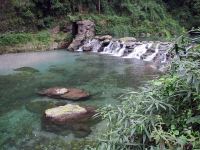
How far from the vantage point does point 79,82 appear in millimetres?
12320

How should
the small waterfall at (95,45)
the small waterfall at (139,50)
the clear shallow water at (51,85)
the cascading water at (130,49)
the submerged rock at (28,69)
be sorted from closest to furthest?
1. the clear shallow water at (51,85)
2. the submerged rock at (28,69)
3. the cascading water at (130,49)
4. the small waterfall at (139,50)
5. the small waterfall at (95,45)

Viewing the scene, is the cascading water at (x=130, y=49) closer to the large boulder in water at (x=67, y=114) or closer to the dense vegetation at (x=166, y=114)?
the large boulder in water at (x=67, y=114)

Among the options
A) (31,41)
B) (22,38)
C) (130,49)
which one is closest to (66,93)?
(130,49)

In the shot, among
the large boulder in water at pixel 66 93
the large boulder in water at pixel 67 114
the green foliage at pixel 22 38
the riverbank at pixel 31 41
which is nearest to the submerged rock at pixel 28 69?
the large boulder in water at pixel 66 93

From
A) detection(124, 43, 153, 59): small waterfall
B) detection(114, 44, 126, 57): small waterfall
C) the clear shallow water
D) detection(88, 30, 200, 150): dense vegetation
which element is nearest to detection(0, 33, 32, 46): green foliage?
the clear shallow water

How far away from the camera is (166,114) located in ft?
9.81

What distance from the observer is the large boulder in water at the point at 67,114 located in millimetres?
8227

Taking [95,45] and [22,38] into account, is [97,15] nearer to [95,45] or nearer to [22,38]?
[95,45]

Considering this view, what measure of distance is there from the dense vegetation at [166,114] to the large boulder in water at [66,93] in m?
7.07

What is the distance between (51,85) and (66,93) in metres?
1.45

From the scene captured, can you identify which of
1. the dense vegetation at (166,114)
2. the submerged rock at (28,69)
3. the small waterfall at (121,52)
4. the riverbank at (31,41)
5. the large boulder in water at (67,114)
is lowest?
the large boulder in water at (67,114)

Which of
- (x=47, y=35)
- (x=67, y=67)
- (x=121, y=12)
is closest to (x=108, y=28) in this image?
(x=121, y=12)

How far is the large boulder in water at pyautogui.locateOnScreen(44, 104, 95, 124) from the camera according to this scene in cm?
823

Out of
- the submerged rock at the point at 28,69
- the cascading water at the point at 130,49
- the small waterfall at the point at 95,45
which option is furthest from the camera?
the small waterfall at the point at 95,45
